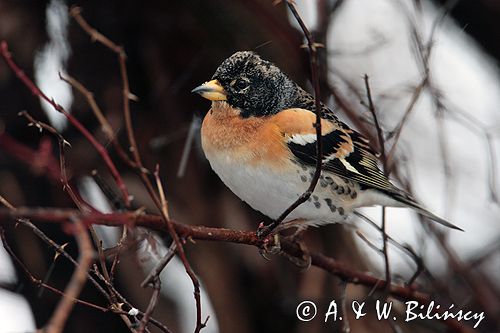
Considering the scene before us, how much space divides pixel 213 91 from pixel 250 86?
0.68 feet

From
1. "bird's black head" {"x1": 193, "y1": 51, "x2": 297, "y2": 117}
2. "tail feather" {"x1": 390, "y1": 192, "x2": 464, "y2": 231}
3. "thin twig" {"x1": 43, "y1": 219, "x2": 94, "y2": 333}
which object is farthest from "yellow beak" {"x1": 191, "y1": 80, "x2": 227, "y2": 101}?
"thin twig" {"x1": 43, "y1": 219, "x2": 94, "y2": 333}

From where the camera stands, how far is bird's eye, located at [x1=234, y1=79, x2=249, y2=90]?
2703 mm

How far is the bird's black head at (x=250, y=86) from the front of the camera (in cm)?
262

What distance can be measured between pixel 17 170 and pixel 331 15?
1967mm

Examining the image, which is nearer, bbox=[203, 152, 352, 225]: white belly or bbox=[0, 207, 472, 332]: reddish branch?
bbox=[0, 207, 472, 332]: reddish branch

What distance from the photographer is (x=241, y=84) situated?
8.93ft

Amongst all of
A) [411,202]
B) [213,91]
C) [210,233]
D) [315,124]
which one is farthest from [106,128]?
[411,202]

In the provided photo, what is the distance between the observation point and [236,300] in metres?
4.23

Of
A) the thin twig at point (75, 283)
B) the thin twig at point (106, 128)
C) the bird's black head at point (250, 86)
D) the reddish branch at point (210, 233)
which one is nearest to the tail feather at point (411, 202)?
the reddish branch at point (210, 233)

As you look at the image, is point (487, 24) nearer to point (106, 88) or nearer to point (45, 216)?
point (106, 88)

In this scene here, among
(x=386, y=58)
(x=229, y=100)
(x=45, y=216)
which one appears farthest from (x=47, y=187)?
(x=45, y=216)

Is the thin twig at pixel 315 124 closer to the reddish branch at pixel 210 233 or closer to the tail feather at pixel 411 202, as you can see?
the reddish branch at pixel 210 233

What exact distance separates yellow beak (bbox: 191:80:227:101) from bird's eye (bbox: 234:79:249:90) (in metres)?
0.06

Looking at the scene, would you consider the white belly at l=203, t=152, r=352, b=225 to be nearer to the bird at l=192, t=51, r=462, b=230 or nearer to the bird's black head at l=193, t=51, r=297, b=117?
the bird at l=192, t=51, r=462, b=230
